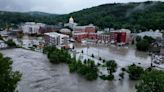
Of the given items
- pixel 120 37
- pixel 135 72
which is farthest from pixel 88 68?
pixel 120 37

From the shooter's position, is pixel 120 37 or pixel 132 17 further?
pixel 132 17

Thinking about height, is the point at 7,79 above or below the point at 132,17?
below

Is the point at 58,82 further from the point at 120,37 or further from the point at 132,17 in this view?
the point at 132,17

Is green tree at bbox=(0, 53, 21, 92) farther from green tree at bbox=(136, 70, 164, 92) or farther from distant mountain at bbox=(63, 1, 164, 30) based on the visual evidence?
distant mountain at bbox=(63, 1, 164, 30)

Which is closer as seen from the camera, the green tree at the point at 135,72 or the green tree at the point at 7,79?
the green tree at the point at 7,79

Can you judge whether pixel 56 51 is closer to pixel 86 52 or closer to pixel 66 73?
pixel 66 73

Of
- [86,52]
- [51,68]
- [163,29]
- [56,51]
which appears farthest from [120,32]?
[51,68]

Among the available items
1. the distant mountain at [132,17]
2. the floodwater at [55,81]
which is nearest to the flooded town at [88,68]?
the floodwater at [55,81]

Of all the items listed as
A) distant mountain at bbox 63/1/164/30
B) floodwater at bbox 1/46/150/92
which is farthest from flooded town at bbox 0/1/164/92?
distant mountain at bbox 63/1/164/30

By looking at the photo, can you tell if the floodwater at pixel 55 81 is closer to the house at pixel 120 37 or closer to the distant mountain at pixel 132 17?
the house at pixel 120 37

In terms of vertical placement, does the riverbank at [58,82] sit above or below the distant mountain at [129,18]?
below

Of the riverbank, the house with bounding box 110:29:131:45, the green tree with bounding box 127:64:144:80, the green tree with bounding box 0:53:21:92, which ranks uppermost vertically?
the green tree with bounding box 0:53:21:92
